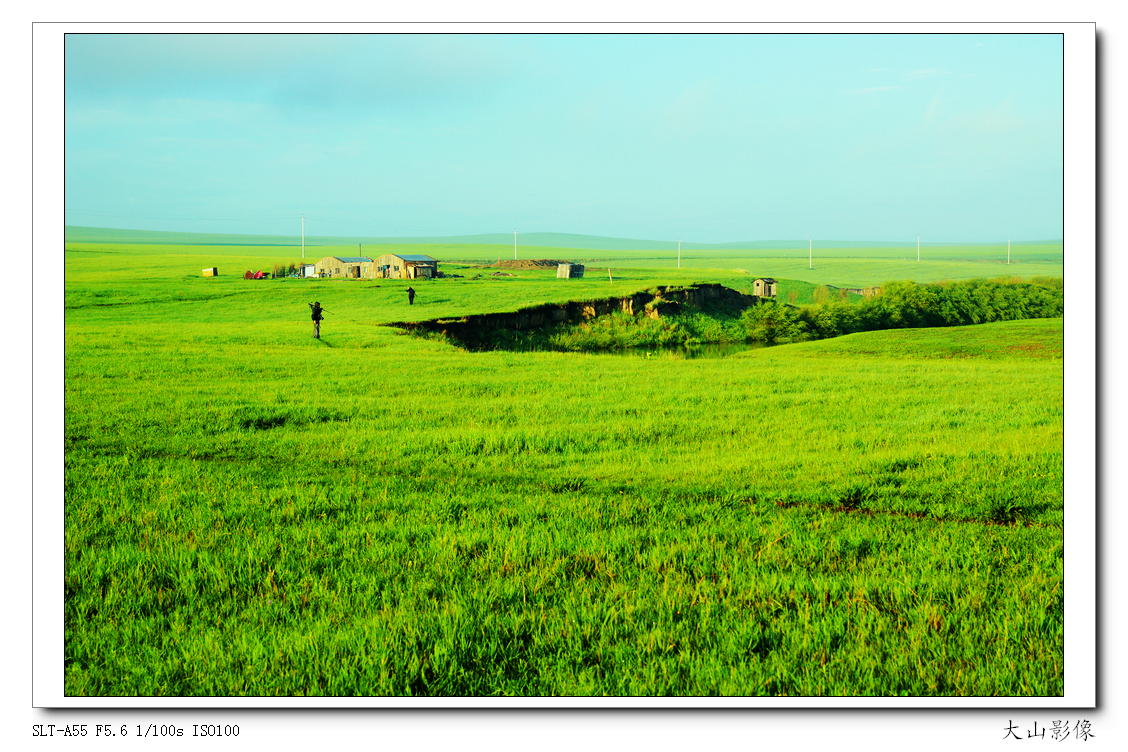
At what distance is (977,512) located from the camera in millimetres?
4727

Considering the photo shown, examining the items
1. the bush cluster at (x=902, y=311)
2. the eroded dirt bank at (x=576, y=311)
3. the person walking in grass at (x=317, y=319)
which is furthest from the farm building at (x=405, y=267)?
the bush cluster at (x=902, y=311)

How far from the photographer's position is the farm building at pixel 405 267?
59.7ft

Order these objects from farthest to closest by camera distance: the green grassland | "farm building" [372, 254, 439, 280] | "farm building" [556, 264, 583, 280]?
"farm building" [372, 254, 439, 280]
"farm building" [556, 264, 583, 280]
the green grassland

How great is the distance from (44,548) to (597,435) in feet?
14.1

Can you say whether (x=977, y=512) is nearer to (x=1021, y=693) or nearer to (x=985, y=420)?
(x=1021, y=693)

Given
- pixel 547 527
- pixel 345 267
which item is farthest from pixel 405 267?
pixel 547 527

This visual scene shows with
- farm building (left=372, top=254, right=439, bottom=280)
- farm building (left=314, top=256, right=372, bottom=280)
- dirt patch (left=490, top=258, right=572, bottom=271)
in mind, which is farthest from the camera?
farm building (left=372, top=254, right=439, bottom=280)

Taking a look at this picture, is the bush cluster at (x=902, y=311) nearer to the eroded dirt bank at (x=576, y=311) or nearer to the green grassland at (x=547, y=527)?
the green grassland at (x=547, y=527)

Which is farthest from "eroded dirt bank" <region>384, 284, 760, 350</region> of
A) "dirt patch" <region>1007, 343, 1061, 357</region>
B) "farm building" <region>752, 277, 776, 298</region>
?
"dirt patch" <region>1007, 343, 1061, 357</region>

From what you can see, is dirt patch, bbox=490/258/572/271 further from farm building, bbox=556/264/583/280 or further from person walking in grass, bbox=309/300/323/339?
person walking in grass, bbox=309/300/323/339

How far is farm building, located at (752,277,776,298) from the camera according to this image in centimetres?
1292

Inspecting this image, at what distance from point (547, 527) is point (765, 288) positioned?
1018 centimetres

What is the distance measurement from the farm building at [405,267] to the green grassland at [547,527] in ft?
29.9

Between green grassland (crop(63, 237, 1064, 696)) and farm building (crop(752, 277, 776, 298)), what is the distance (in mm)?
4148
